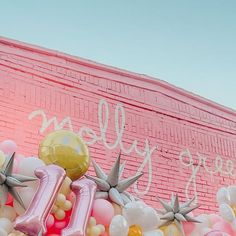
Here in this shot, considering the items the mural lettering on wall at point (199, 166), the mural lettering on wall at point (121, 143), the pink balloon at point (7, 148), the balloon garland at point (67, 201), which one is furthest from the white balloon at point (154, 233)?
the mural lettering on wall at point (199, 166)

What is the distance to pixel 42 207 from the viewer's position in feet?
9.78

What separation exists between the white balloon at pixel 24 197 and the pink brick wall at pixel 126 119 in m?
1.20

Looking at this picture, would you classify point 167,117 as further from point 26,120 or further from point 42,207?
point 42,207

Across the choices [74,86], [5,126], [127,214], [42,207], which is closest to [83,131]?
[74,86]

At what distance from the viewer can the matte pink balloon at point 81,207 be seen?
10.0 ft

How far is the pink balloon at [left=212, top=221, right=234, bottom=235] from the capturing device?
4.04 metres

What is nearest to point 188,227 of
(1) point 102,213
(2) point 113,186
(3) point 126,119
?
(2) point 113,186

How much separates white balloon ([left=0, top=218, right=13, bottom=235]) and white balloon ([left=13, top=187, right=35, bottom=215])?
0.35ft

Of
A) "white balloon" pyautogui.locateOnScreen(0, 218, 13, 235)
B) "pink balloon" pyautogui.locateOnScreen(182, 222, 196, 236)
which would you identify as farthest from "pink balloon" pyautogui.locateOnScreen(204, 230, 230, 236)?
"white balloon" pyautogui.locateOnScreen(0, 218, 13, 235)

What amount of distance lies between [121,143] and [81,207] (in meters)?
1.95

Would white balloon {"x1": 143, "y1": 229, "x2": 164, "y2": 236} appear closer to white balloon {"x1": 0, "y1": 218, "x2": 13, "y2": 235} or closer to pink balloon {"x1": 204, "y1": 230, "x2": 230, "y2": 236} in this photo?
pink balloon {"x1": 204, "y1": 230, "x2": 230, "y2": 236}

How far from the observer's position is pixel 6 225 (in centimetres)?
292

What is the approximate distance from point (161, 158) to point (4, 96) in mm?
1871

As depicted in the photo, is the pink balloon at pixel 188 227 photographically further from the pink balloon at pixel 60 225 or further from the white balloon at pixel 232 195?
the pink balloon at pixel 60 225
